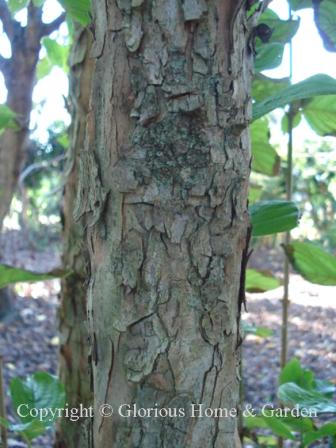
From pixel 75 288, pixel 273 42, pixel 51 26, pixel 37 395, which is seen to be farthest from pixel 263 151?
pixel 51 26

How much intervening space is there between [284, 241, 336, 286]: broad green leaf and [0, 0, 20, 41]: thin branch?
33.2 inches

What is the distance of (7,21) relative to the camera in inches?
52.4

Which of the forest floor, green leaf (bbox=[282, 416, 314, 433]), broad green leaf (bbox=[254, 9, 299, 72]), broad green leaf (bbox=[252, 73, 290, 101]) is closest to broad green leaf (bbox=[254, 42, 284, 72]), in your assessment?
broad green leaf (bbox=[254, 9, 299, 72])

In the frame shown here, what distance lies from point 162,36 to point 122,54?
4 centimetres

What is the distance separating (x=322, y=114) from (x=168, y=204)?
1.65 feet

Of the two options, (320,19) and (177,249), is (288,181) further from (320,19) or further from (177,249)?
(177,249)

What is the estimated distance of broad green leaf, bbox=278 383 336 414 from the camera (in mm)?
771

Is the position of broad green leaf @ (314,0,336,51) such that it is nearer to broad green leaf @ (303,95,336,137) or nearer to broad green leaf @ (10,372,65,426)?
broad green leaf @ (303,95,336,137)

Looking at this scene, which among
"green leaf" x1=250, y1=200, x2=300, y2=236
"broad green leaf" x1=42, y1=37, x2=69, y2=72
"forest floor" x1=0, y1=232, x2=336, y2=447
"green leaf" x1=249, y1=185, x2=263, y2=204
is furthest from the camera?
"forest floor" x1=0, y1=232, x2=336, y2=447

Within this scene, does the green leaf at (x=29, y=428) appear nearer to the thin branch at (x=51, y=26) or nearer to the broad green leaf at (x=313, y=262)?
the broad green leaf at (x=313, y=262)

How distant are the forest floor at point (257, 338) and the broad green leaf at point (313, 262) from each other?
4.56ft

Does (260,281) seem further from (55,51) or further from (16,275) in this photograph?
(55,51)

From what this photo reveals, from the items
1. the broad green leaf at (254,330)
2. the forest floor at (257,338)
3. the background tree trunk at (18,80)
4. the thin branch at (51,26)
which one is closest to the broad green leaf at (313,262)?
the broad green leaf at (254,330)

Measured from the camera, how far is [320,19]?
76 centimetres
